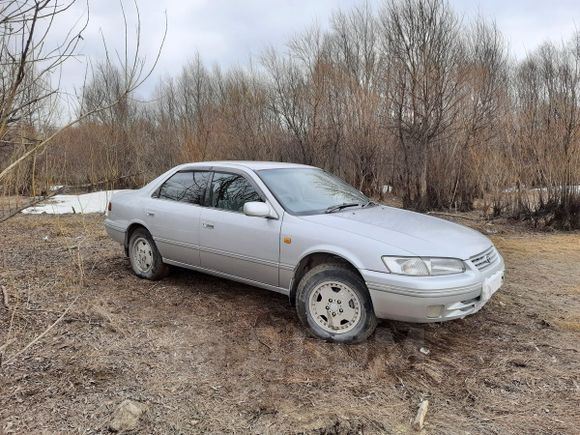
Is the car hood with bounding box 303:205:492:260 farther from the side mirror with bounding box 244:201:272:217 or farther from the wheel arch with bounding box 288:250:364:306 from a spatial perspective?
the side mirror with bounding box 244:201:272:217

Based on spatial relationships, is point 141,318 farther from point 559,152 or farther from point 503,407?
point 559,152

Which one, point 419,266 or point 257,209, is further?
point 257,209

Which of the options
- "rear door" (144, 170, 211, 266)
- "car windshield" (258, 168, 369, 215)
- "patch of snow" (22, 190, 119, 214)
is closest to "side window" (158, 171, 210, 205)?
"rear door" (144, 170, 211, 266)

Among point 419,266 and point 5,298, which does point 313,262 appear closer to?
point 419,266

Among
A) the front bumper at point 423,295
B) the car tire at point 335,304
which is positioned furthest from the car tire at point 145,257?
the front bumper at point 423,295

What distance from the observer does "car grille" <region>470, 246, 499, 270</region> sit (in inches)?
144

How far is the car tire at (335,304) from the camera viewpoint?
3.60m

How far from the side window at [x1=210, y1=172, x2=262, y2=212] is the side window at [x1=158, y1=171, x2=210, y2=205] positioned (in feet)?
0.54

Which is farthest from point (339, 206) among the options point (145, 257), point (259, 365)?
point (145, 257)

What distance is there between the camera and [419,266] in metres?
3.42

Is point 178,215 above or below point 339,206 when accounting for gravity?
below

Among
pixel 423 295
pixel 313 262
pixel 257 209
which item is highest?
pixel 257 209

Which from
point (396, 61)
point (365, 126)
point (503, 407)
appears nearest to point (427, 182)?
point (365, 126)

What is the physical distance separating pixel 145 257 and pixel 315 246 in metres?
2.48
